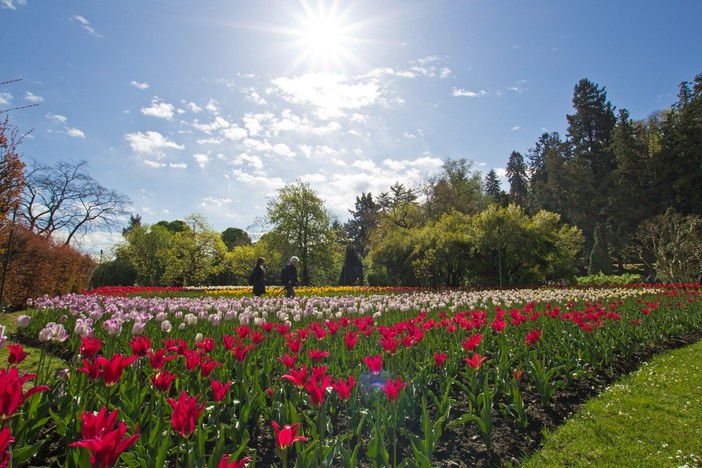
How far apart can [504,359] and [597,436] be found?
1019mm

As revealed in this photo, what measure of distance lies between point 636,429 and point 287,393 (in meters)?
3.41

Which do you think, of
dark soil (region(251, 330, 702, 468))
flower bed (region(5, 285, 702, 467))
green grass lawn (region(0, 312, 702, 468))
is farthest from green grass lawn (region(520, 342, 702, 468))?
flower bed (region(5, 285, 702, 467))

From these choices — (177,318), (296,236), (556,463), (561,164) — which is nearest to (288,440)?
(556,463)

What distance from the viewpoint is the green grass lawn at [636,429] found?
3340 millimetres

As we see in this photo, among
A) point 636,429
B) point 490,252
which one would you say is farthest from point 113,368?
point 490,252

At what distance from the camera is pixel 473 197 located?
1690 inches

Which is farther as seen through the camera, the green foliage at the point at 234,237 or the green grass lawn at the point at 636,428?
the green foliage at the point at 234,237

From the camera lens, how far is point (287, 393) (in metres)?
3.60

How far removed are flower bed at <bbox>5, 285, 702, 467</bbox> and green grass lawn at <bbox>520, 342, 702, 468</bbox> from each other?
30 centimetres

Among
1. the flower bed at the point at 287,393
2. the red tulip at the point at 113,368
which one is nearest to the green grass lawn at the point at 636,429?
the flower bed at the point at 287,393

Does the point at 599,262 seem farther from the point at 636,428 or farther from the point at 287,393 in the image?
the point at 287,393

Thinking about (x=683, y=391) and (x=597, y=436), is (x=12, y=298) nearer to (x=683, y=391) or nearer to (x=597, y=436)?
(x=597, y=436)

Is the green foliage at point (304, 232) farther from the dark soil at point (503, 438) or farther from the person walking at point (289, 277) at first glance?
the dark soil at point (503, 438)

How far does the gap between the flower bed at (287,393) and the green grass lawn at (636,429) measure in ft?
0.99
